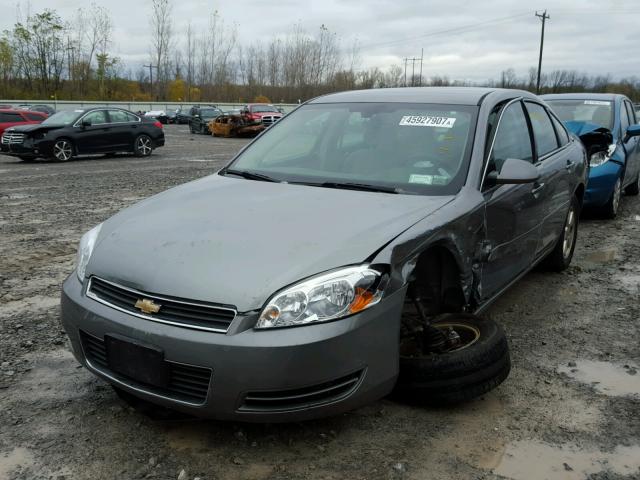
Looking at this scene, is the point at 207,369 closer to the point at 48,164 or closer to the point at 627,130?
the point at 627,130

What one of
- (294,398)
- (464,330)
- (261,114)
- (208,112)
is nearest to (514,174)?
(464,330)

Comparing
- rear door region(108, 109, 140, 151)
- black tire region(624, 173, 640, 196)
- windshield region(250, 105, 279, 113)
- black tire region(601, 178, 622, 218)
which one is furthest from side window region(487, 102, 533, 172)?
windshield region(250, 105, 279, 113)

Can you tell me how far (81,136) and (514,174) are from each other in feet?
51.5

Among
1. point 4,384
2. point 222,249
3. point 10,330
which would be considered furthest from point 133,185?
point 222,249

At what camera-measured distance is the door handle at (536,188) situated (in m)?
4.05

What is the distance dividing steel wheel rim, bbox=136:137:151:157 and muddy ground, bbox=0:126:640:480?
14.3 m

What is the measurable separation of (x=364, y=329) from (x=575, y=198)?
3724mm

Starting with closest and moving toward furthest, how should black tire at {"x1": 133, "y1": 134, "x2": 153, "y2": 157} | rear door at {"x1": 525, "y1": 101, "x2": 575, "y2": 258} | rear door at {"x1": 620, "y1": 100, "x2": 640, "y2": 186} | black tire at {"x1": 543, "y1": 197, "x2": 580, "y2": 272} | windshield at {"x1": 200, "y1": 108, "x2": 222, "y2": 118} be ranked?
rear door at {"x1": 525, "y1": 101, "x2": 575, "y2": 258} → black tire at {"x1": 543, "y1": 197, "x2": 580, "y2": 272} → rear door at {"x1": 620, "y1": 100, "x2": 640, "y2": 186} → black tire at {"x1": 133, "y1": 134, "x2": 153, "y2": 157} → windshield at {"x1": 200, "y1": 108, "x2": 222, "y2": 118}

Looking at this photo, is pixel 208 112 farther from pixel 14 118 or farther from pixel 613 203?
pixel 613 203

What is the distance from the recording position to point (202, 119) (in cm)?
3500

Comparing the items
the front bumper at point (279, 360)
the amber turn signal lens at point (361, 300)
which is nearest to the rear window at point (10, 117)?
the front bumper at point (279, 360)

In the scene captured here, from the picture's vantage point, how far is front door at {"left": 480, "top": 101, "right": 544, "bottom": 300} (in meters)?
3.45

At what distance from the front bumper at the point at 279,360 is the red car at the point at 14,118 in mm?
19736

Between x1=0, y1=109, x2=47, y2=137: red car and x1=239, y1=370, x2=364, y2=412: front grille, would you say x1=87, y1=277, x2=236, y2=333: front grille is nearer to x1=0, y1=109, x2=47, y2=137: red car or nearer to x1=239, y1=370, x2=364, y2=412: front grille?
x1=239, y1=370, x2=364, y2=412: front grille
